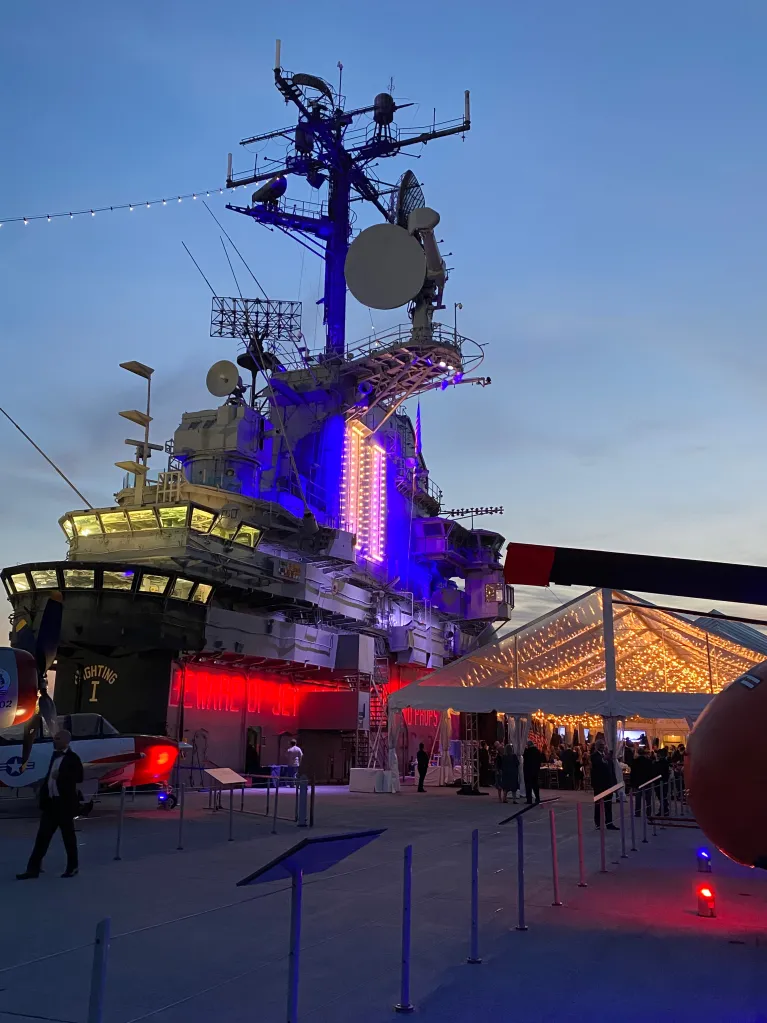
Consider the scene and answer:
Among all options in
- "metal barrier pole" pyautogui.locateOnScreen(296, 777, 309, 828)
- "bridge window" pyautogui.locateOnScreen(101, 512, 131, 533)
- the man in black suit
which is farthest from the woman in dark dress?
"bridge window" pyautogui.locateOnScreen(101, 512, 131, 533)

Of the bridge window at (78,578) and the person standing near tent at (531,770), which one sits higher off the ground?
the bridge window at (78,578)

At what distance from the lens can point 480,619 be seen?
5875cm

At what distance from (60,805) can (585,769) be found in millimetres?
25955

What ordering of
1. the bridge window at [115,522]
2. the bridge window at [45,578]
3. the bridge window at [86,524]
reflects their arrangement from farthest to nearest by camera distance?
1. the bridge window at [86,524]
2. the bridge window at [115,522]
3. the bridge window at [45,578]

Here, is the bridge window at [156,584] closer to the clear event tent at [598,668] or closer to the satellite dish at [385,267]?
the clear event tent at [598,668]

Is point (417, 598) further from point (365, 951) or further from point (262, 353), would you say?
point (365, 951)

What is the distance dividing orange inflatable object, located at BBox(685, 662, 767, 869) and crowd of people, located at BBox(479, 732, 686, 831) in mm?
5730

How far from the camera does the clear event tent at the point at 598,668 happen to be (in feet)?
77.9

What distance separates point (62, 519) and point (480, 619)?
3107cm

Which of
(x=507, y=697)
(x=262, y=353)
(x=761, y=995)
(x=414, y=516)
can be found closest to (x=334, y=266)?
(x=262, y=353)

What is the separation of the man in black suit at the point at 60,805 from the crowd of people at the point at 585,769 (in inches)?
364

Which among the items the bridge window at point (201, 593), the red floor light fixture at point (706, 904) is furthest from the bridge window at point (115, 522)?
the red floor light fixture at point (706, 904)

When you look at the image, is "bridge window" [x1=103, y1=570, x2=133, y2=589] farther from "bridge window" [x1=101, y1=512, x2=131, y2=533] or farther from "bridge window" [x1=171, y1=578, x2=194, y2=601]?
"bridge window" [x1=101, y1=512, x2=131, y2=533]

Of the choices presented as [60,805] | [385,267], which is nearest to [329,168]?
[385,267]
